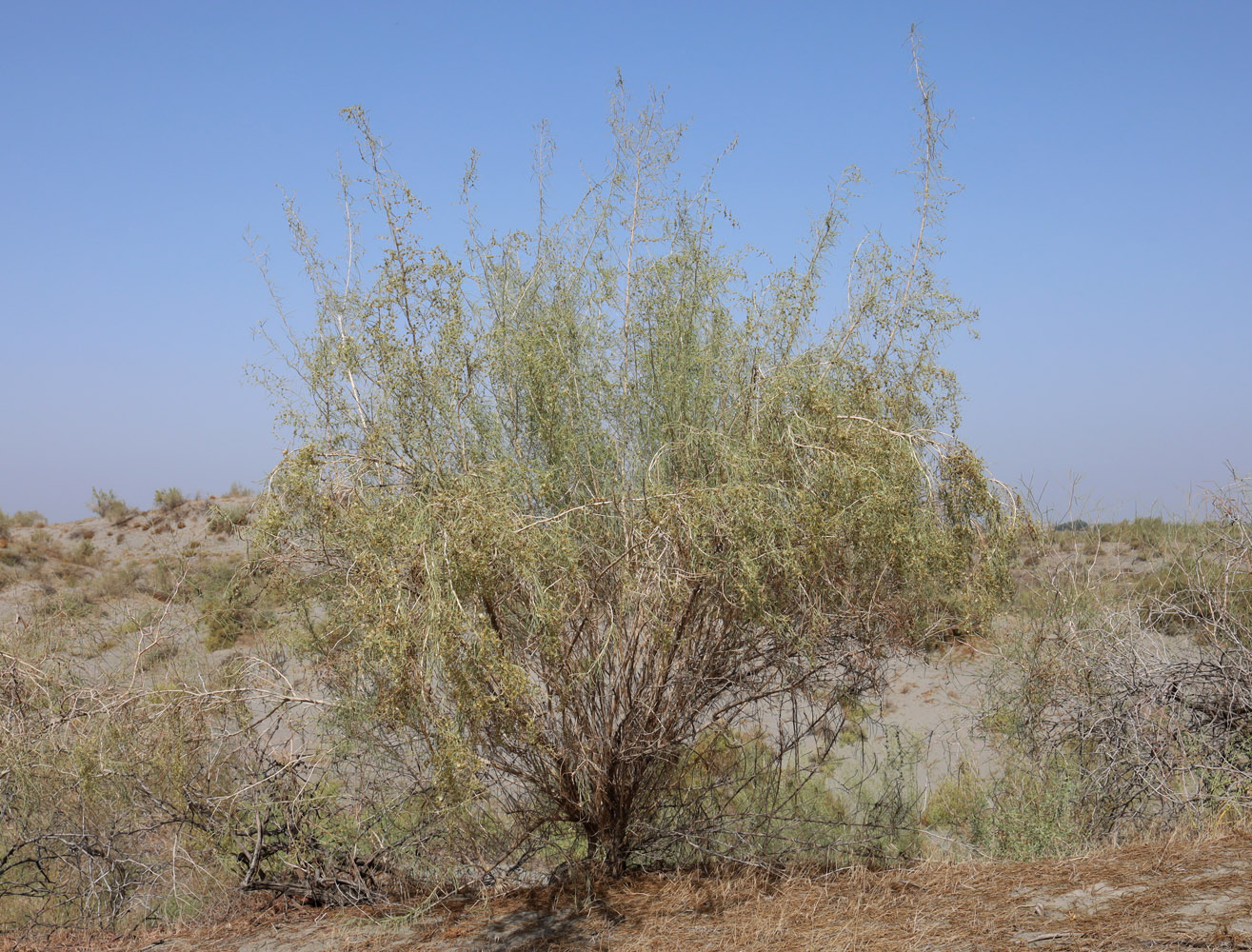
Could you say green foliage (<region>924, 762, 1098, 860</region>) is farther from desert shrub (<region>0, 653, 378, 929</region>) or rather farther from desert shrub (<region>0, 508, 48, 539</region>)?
desert shrub (<region>0, 508, 48, 539</region>)

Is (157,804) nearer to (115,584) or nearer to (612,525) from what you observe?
(612,525)

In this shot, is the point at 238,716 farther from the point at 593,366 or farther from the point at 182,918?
the point at 593,366

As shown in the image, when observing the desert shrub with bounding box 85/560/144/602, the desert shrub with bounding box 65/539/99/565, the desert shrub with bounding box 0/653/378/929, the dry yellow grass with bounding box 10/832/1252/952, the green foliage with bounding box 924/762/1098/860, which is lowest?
the green foliage with bounding box 924/762/1098/860

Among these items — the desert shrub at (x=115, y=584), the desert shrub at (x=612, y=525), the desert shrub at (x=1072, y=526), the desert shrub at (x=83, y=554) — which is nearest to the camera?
the desert shrub at (x=612, y=525)

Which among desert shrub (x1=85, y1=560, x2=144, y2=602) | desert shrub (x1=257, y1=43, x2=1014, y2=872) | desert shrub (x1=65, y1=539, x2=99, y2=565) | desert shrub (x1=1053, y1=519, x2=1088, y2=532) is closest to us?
desert shrub (x1=257, y1=43, x2=1014, y2=872)

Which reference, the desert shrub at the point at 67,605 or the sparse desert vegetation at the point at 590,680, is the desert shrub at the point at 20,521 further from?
the sparse desert vegetation at the point at 590,680

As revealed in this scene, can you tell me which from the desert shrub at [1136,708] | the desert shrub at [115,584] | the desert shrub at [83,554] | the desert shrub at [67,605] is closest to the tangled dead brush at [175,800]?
the desert shrub at [67,605]

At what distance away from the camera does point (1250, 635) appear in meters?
6.70

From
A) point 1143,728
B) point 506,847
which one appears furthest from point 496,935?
point 1143,728

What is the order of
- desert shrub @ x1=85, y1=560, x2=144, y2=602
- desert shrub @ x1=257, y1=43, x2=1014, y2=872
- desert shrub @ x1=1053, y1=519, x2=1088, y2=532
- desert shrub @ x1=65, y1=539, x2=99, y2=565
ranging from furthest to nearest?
desert shrub @ x1=65, y1=539, x2=99, y2=565 < desert shrub @ x1=85, y1=560, x2=144, y2=602 < desert shrub @ x1=1053, y1=519, x2=1088, y2=532 < desert shrub @ x1=257, y1=43, x2=1014, y2=872

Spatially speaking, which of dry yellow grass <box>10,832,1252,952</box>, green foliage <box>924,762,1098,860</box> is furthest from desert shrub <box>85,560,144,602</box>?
green foliage <box>924,762,1098,860</box>

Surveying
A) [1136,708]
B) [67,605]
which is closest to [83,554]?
[67,605]

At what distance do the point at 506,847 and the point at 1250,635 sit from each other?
5.49 meters

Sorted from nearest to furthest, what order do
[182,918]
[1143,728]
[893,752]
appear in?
[182,918], [1143,728], [893,752]
